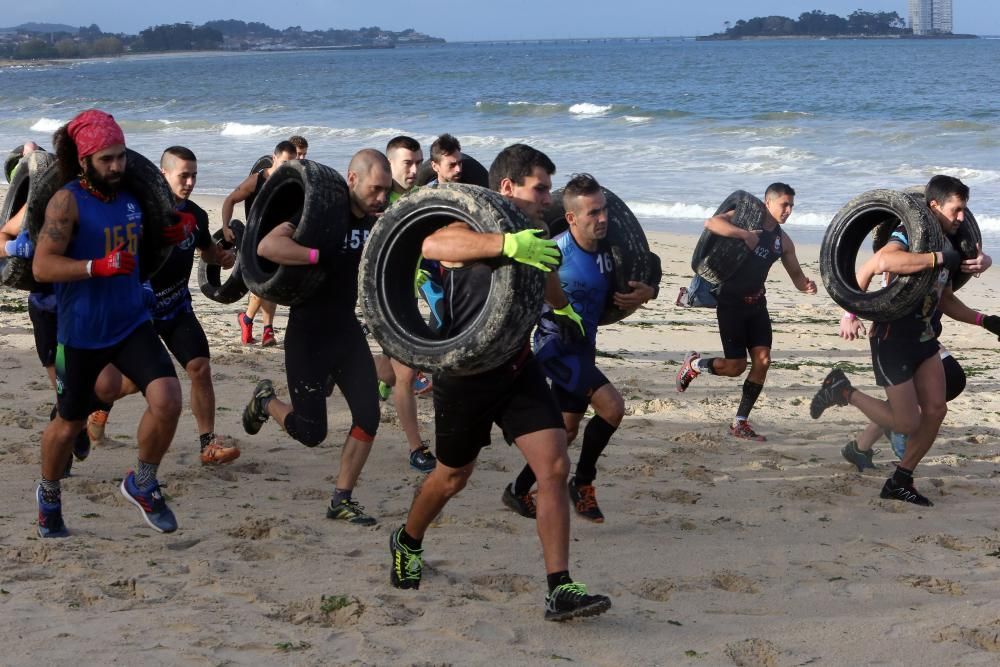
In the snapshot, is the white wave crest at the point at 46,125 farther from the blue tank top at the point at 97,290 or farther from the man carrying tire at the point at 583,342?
the man carrying tire at the point at 583,342

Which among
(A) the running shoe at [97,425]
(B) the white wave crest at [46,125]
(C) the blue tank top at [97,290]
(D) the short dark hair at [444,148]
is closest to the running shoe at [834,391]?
(D) the short dark hair at [444,148]

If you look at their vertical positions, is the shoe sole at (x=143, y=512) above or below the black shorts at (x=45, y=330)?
below

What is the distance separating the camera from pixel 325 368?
20.5 ft

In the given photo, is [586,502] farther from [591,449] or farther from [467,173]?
[467,173]

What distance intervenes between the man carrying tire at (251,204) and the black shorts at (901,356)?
3.63 m

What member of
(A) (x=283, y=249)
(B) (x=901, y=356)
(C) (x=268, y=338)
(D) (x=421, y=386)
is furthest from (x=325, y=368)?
(C) (x=268, y=338)

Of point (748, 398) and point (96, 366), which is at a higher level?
point (96, 366)

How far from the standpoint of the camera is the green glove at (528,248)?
4.56 meters

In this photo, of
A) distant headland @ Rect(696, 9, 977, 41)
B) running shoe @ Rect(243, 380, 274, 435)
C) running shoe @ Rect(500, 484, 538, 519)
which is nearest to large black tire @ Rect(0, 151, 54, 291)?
running shoe @ Rect(243, 380, 274, 435)

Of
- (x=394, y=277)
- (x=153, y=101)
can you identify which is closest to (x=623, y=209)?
(x=394, y=277)

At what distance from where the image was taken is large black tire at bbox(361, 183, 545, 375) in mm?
4668

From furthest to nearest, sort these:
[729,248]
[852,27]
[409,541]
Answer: [852,27] < [729,248] < [409,541]

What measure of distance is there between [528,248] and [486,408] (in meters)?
0.74

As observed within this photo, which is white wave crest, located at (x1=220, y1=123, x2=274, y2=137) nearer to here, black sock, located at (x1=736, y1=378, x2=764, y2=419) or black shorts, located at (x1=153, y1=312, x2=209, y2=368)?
black sock, located at (x1=736, y1=378, x2=764, y2=419)
